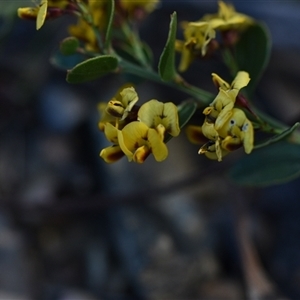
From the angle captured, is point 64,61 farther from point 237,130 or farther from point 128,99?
point 237,130

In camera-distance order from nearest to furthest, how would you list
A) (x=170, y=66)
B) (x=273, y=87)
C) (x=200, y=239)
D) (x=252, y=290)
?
(x=170, y=66), (x=252, y=290), (x=200, y=239), (x=273, y=87)

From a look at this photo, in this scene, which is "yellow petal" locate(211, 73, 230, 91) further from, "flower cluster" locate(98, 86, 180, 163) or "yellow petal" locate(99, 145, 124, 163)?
"yellow petal" locate(99, 145, 124, 163)

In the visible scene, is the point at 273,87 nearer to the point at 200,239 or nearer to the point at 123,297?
the point at 200,239

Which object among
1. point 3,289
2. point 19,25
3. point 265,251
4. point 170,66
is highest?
point 170,66

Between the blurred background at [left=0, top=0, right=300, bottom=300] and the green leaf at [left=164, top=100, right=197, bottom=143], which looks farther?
the blurred background at [left=0, top=0, right=300, bottom=300]

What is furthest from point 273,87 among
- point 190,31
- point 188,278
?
point 190,31

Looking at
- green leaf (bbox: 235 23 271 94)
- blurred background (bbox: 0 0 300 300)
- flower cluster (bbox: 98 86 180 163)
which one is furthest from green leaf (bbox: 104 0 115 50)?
blurred background (bbox: 0 0 300 300)

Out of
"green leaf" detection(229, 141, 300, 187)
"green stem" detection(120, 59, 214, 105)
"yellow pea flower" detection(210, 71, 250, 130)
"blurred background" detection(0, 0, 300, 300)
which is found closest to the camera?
"yellow pea flower" detection(210, 71, 250, 130)

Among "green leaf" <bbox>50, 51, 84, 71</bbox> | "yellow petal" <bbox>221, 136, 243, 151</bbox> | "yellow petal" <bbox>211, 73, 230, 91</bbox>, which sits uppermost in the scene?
"yellow petal" <bbox>211, 73, 230, 91</bbox>
